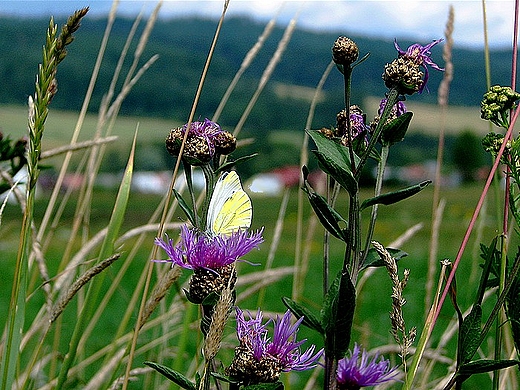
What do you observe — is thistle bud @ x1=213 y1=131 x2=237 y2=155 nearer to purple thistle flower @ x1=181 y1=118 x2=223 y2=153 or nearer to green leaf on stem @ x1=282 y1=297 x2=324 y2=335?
purple thistle flower @ x1=181 y1=118 x2=223 y2=153

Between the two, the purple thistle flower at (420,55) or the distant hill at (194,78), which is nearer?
the purple thistle flower at (420,55)

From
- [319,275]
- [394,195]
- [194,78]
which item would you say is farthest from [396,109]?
[194,78]

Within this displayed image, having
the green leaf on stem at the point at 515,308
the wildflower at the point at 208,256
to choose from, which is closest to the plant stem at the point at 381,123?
the wildflower at the point at 208,256

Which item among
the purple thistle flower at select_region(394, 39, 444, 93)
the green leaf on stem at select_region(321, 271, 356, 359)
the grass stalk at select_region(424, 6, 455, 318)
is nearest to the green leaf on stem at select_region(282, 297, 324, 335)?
the green leaf on stem at select_region(321, 271, 356, 359)

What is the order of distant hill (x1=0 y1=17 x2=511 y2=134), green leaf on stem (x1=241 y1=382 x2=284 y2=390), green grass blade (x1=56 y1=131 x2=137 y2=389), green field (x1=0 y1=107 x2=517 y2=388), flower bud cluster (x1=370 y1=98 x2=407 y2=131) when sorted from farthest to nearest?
distant hill (x1=0 y1=17 x2=511 y2=134) → green field (x1=0 y1=107 x2=517 y2=388) → green grass blade (x1=56 y1=131 x2=137 y2=389) → flower bud cluster (x1=370 y1=98 x2=407 y2=131) → green leaf on stem (x1=241 y1=382 x2=284 y2=390)

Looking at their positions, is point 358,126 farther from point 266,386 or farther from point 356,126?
point 266,386

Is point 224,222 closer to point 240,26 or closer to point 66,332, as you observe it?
point 66,332

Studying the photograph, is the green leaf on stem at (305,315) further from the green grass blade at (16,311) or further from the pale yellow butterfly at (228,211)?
the green grass blade at (16,311)
